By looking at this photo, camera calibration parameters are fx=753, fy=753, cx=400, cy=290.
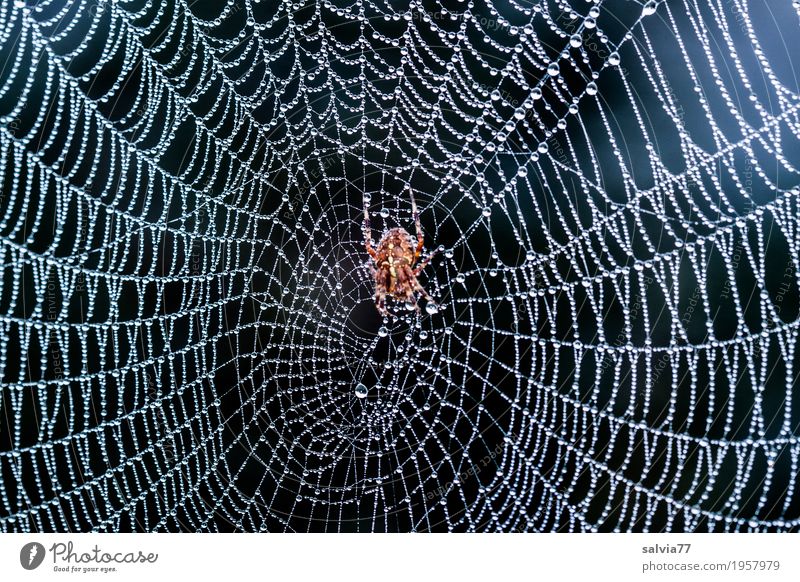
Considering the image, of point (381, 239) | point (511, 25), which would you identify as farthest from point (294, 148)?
point (511, 25)
